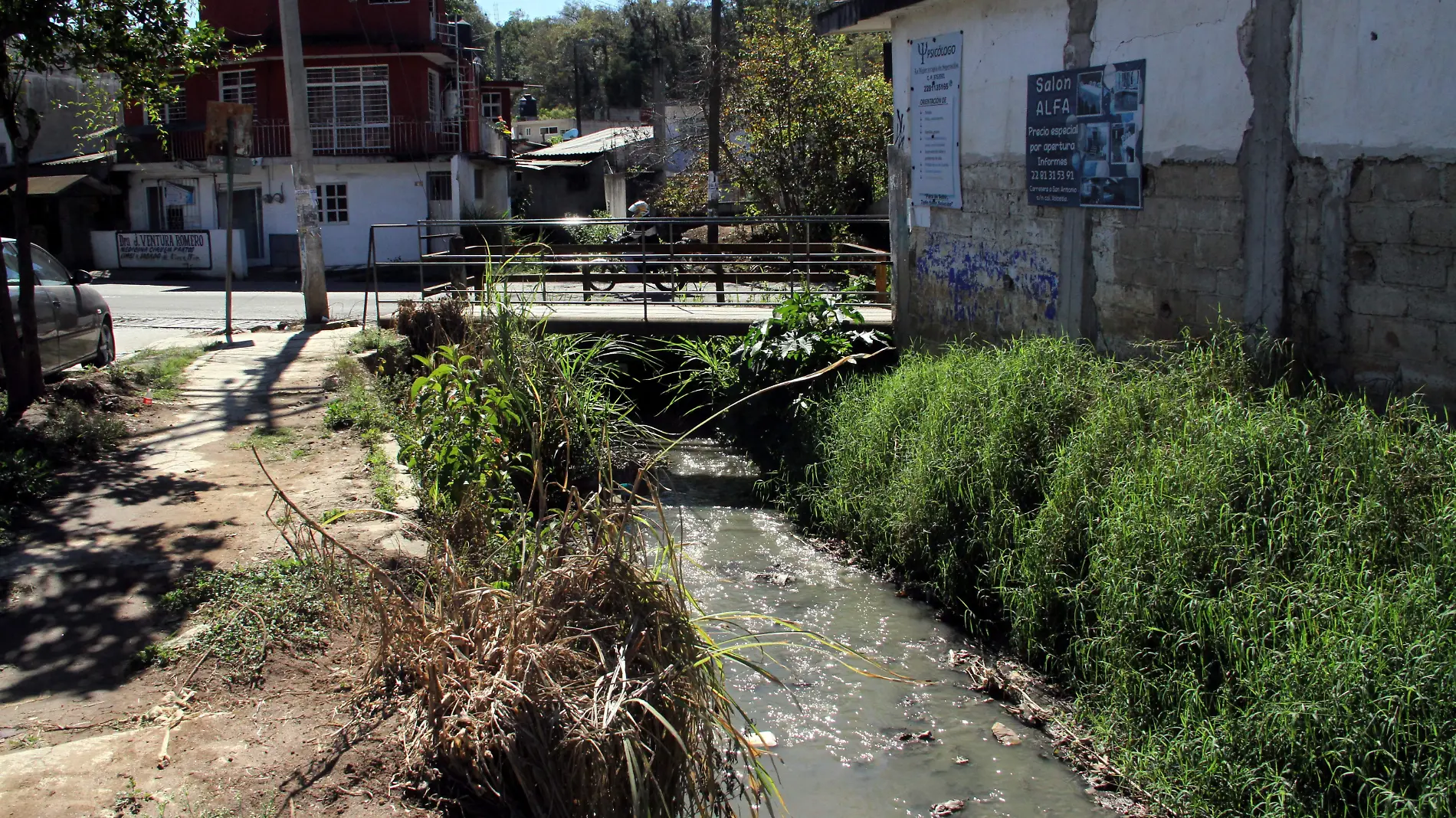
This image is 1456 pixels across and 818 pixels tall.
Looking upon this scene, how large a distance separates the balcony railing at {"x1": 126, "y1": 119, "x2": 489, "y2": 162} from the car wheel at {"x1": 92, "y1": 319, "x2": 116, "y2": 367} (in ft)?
58.3

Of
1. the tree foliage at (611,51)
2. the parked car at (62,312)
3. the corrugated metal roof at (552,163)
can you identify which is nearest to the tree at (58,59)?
the parked car at (62,312)

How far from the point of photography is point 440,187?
30.0 meters

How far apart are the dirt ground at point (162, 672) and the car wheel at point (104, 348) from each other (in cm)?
385

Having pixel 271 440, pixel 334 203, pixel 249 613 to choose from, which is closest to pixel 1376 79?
pixel 249 613

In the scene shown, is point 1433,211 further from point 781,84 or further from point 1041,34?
point 781,84

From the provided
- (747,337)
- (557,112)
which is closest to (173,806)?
(747,337)

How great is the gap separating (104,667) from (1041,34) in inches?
299

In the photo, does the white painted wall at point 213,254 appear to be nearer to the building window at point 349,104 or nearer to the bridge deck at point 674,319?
the building window at point 349,104

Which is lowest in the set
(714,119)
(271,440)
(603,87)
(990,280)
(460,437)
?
(271,440)

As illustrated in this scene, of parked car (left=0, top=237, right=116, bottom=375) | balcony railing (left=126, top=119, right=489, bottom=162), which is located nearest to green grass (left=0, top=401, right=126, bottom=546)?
parked car (left=0, top=237, right=116, bottom=375)

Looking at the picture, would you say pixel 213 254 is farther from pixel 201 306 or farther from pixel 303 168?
pixel 303 168

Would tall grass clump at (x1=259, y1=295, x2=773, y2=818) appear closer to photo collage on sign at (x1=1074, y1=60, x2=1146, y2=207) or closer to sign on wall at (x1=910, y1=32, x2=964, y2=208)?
photo collage on sign at (x1=1074, y1=60, x2=1146, y2=207)

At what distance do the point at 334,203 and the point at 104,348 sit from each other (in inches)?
741

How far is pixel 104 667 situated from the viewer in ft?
15.5
